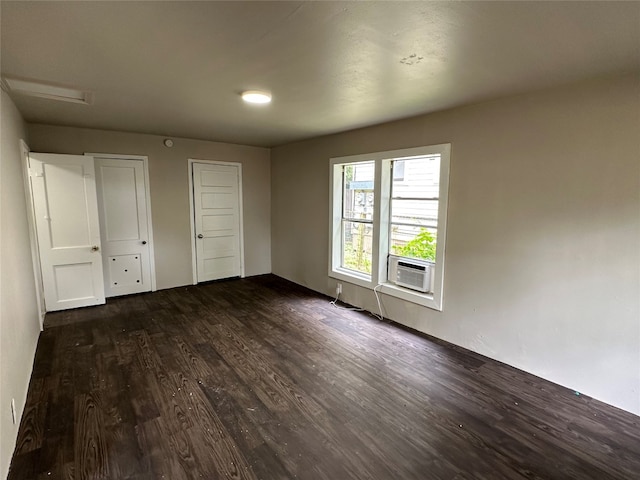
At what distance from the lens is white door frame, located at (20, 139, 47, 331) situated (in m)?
3.60

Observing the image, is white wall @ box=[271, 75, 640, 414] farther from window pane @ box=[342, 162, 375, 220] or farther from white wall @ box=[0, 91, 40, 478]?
white wall @ box=[0, 91, 40, 478]

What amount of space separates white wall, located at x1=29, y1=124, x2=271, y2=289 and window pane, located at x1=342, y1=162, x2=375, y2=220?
2061 mm

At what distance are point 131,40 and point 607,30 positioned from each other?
2.62 m

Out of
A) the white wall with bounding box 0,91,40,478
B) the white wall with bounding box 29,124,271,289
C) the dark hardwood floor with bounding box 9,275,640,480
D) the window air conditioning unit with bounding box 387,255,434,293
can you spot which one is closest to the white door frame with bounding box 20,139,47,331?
the white wall with bounding box 0,91,40,478

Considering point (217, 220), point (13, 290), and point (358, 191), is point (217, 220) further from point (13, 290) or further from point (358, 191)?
point (13, 290)

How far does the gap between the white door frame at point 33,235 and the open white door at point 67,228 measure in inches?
2.8

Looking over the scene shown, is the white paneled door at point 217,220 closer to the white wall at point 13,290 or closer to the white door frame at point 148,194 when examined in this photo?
the white door frame at point 148,194

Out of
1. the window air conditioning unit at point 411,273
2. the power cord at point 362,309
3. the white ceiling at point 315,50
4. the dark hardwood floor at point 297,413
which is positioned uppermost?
the white ceiling at point 315,50

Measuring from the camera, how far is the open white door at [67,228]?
4039 mm

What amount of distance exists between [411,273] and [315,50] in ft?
8.70

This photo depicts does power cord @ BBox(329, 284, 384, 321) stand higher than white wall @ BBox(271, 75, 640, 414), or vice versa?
white wall @ BBox(271, 75, 640, 414)

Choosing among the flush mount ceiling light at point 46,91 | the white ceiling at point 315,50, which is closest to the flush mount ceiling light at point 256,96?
the white ceiling at point 315,50

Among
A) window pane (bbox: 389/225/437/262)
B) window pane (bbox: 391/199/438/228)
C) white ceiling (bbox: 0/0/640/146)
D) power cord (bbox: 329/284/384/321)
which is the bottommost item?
power cord (bbox: 329/284/384/321)

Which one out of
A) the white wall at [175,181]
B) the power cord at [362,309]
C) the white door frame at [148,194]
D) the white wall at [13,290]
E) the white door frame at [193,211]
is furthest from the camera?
the white door frame at [193,211]
